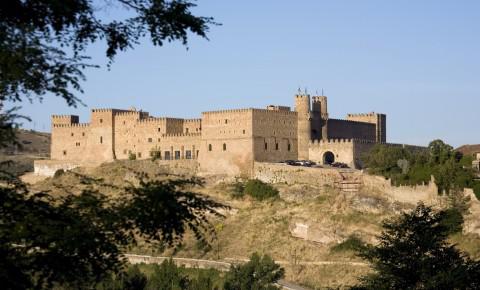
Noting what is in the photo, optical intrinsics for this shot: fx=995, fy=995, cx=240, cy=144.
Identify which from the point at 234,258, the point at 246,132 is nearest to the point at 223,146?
the point at 246,132

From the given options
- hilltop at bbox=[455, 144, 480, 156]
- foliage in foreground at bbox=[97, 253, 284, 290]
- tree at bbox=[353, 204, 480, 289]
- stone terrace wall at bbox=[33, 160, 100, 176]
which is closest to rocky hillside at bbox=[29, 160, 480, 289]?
foliage in foreground at bbox=[97, 253, 284, 290]

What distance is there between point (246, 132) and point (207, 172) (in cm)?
381

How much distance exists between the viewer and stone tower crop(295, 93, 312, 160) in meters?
66.9

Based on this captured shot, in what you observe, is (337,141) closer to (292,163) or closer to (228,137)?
(292,163)

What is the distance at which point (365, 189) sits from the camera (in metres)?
59.9

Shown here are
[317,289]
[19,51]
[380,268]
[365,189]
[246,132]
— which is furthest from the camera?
[246,132]

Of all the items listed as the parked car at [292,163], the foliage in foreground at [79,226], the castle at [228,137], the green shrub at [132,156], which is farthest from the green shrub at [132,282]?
the foliage in foreground at [79,226]

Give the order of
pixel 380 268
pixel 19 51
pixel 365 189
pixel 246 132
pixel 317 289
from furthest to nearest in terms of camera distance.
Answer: pixel 246 132, pixel 365 189, pixel 317 289, pixel 380 268, pixel 19 51

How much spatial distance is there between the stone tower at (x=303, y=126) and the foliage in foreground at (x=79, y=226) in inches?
2154

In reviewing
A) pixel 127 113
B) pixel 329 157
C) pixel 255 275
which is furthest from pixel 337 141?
pixel 255 275

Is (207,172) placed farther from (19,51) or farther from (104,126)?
(19,51)

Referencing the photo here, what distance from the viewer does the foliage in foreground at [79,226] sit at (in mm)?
11680

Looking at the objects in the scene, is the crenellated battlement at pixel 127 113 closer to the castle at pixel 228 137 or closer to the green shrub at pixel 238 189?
the castle at pixel 228 137

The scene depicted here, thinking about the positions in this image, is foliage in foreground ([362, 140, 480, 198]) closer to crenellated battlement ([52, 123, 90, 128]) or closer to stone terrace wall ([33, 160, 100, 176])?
stone terrace wall ([33, 160, 100, 176])
